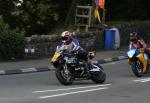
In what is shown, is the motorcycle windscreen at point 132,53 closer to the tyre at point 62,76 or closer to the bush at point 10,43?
the tyre at point 62,76

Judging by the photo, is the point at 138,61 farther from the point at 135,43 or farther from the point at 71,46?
the point at 71,46

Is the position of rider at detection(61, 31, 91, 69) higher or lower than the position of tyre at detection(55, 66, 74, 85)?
higher

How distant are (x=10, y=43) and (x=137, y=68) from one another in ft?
22.4

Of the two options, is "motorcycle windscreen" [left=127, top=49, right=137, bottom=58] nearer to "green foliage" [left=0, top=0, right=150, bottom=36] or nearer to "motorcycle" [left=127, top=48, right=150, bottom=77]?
"motorcycle" [left=127, top=48, right=150, bottom=77]

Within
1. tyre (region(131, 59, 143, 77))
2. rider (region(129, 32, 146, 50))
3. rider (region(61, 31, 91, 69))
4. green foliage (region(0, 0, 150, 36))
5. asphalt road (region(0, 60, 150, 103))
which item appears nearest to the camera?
asphalt road (region(0, 60, 150, 103))

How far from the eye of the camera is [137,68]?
742 inches

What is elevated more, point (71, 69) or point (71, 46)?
point (71, 46)

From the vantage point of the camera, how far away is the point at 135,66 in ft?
61.9

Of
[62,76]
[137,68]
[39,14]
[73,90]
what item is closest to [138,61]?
[137,68]

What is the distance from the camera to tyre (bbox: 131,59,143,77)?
1876 centimetres

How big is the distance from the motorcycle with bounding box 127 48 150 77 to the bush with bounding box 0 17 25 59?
6.40 meters

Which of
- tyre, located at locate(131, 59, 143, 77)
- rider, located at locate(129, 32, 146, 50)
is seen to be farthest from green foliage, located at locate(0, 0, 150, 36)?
tyre, located at locate(131, 59, 143, 77)

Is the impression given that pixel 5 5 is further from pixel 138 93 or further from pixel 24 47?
pixel 138 93

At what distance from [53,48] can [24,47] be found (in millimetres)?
2182
